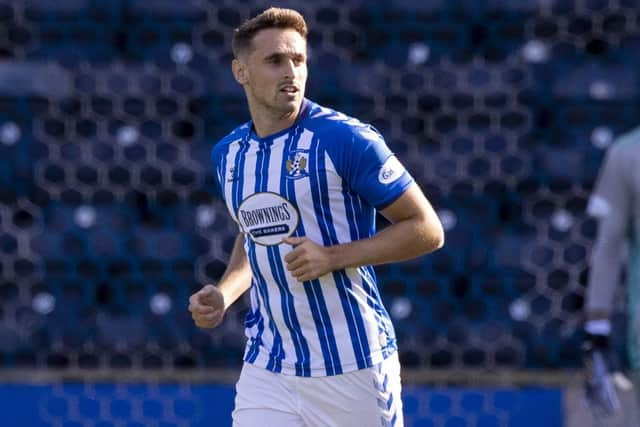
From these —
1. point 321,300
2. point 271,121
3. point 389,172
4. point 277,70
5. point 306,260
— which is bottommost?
point 321,300

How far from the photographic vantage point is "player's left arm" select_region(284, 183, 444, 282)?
252cm

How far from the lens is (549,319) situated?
17.0 ft

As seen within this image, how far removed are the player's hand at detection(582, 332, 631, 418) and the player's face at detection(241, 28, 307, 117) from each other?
138 cm

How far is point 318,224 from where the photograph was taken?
8.87 ft

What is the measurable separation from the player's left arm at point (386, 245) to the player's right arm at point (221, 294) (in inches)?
10.9

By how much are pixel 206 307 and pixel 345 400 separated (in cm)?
38

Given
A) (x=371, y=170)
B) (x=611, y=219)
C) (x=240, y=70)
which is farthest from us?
(x=611, y=219)

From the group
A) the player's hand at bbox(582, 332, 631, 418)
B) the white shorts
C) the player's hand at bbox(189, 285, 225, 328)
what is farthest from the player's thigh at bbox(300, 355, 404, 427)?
the player's hand at bbox(582, 332, 631, 418)

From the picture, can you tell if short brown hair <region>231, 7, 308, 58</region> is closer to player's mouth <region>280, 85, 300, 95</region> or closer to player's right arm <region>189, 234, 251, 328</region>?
player's mouth <region>280, 85, 300, 95</region>

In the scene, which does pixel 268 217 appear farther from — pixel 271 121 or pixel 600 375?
pixel 600 375

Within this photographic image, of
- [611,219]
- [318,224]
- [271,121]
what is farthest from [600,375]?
[271,121]

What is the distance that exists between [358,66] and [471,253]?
989 millimetres

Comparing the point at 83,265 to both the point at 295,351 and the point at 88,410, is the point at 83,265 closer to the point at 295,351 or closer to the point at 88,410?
the point at 88,410

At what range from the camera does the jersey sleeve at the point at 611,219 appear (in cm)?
336
